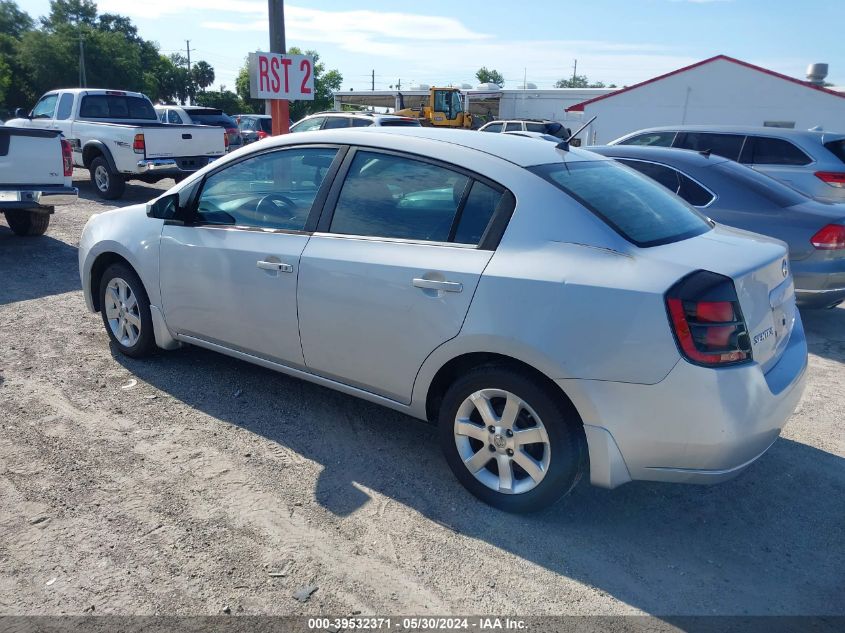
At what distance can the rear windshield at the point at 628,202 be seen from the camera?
311 cm

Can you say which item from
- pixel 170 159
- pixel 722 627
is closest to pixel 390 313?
pixel 722 627

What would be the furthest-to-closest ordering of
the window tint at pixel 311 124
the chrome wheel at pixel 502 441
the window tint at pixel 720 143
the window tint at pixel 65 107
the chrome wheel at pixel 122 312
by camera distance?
the window tint at pixel 311 124
the window tint at pixel 65 107
the window tint at pixel 720 143
the chrome wheel at pixel 122 312
the chrome wheel at pixel 502 441

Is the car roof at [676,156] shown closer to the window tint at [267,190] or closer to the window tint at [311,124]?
the window tint at [267,190]

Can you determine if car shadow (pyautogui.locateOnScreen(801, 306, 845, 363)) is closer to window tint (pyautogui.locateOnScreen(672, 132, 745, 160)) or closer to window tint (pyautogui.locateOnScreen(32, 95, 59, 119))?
window tint (pyautogui.locateOnScreen(672, 132, 745, 160))

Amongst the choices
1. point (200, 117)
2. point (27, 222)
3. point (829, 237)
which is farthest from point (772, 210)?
point (200, 117)

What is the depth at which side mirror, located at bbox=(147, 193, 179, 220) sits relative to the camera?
4410 mm

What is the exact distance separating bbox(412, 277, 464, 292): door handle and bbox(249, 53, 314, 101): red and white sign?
5479 mm

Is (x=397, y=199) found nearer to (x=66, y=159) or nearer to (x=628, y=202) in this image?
(x=628, y=202)

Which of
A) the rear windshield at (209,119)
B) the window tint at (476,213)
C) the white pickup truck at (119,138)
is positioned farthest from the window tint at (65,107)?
the window tint at (476,213)

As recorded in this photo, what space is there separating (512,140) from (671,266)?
51.1 inches

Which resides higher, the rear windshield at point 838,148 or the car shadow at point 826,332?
the rear windshield at point 838,148

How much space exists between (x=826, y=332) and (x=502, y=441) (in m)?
4.75

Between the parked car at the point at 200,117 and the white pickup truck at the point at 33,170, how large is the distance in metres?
12.3

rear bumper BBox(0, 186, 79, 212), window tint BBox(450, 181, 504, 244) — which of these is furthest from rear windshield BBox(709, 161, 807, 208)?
rear bumper BBox(0, 186, 79, 212)
